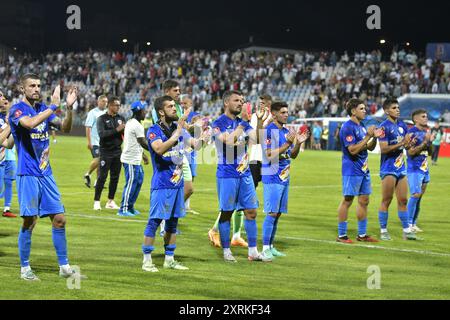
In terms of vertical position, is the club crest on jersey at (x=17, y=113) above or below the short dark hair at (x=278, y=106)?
below

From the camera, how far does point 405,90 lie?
152 feet

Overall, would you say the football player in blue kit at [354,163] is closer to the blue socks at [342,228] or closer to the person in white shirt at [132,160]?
the blue socks at [342,228]

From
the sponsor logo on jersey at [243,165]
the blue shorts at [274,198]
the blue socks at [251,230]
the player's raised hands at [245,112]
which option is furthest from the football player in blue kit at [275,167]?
the sponsor logo on jersey at [243,165]

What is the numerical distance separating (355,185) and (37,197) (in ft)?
17.5

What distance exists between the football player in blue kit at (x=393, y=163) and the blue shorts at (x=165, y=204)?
4348 millimetres

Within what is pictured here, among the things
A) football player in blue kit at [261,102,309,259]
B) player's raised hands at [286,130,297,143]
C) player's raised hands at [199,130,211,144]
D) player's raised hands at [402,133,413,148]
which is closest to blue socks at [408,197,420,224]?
player's raised hands at [402,133,413,148]

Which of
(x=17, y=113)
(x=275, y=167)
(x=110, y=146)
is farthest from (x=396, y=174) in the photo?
(x=17, y=113)

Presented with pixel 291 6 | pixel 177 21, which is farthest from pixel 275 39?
pixel 177 21

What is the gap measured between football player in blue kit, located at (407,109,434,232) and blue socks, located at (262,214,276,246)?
3.66 metres

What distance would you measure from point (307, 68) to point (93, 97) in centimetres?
1548

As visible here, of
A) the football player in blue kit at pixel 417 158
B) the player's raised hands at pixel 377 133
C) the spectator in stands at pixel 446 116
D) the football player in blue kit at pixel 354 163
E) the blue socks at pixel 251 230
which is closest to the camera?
the blue socks at pixel 251 230

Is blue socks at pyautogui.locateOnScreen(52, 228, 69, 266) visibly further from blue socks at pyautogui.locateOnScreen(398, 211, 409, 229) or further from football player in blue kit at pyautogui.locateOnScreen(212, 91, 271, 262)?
blue socks at pyautogui.locateOnScreen(398, 211, 409, 229)

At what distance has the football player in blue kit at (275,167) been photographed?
10.6 m

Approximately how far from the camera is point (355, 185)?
12227 millimetres
